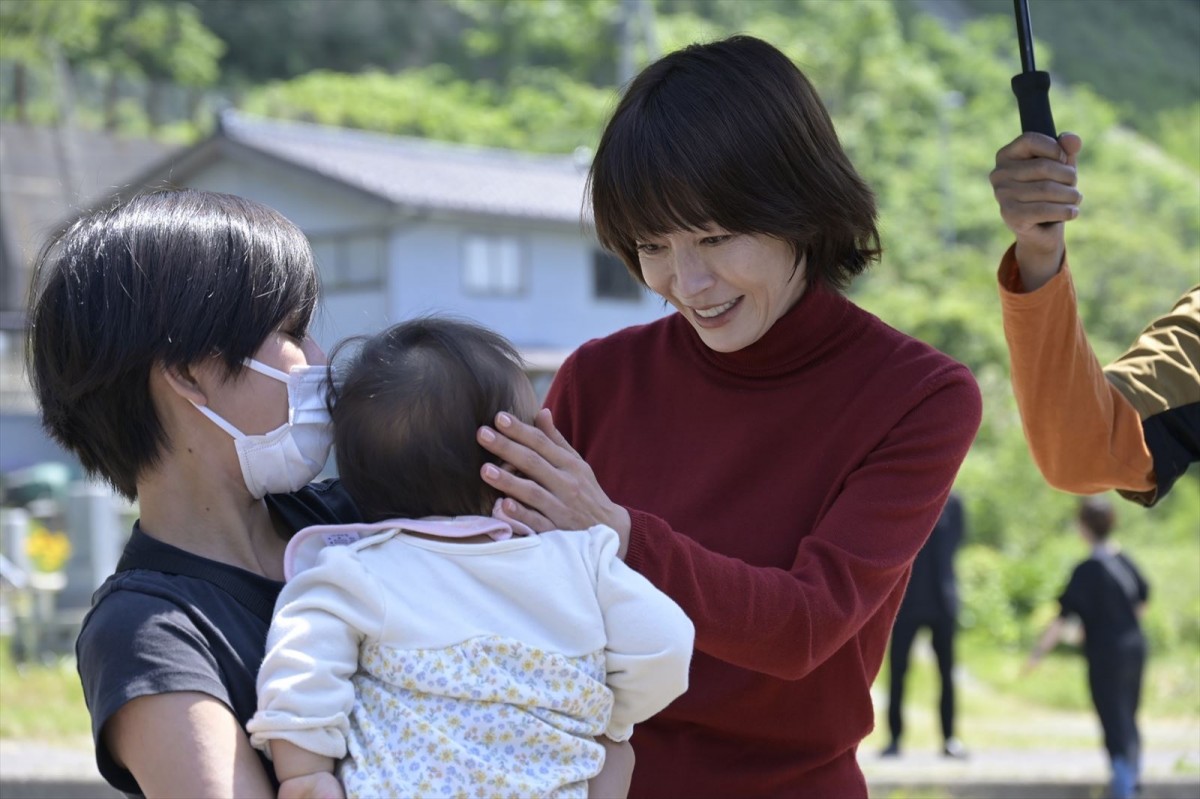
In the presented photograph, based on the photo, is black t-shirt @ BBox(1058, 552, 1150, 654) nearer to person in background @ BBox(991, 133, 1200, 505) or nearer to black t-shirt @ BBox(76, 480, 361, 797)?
person in background @ BBox(991, 133, 1200, 505)

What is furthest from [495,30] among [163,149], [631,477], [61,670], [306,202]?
[631,477]

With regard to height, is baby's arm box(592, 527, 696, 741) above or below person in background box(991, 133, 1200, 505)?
below

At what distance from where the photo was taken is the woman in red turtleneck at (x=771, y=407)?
179cm

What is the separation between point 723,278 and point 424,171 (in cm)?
2149

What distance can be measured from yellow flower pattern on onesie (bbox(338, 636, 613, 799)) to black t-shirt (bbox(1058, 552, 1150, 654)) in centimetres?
688

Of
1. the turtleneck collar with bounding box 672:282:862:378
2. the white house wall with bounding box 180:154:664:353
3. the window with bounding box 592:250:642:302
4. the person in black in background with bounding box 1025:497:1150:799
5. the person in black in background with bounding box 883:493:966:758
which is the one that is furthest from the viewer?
the window with bounding box 592:250:642:302

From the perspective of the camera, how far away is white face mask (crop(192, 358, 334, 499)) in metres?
1.58

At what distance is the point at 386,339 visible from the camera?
5.17 ft

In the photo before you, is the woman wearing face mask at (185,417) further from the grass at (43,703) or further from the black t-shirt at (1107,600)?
the black t-shirt at (1107,600)

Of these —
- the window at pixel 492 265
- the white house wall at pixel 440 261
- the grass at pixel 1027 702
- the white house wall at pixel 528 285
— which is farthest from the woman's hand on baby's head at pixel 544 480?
the window at pixel 492 265

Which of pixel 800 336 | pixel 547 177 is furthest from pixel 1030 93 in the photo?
pixel 547 177

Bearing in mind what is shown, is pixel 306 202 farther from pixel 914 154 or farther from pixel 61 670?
pixel 914 154

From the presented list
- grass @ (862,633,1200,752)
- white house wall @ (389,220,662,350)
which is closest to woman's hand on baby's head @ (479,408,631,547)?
grass @ (862,633,1200,752)

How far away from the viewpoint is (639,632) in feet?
4.85
